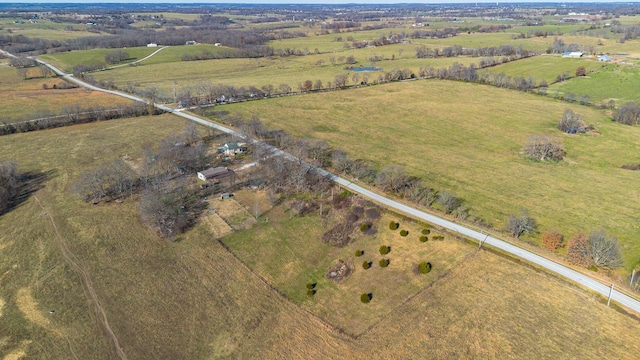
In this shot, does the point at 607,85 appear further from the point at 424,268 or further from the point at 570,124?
the point at 424,268

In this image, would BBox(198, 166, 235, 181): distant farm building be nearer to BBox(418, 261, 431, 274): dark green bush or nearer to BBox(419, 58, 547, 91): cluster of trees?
BBox(418, 261, 431, 274): dark green bush

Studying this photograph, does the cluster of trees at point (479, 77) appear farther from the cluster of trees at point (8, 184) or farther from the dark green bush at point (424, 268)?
the cluster of trees at point (8, 184)

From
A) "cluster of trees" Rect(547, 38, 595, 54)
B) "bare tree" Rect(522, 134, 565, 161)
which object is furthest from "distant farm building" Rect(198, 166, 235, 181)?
"cluster of trees" Rect(547, 38, 595, 54)

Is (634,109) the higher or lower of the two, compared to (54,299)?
higher

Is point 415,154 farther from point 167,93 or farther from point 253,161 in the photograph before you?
point 167,93

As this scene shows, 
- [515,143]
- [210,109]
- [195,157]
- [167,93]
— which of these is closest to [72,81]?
[167,93]
